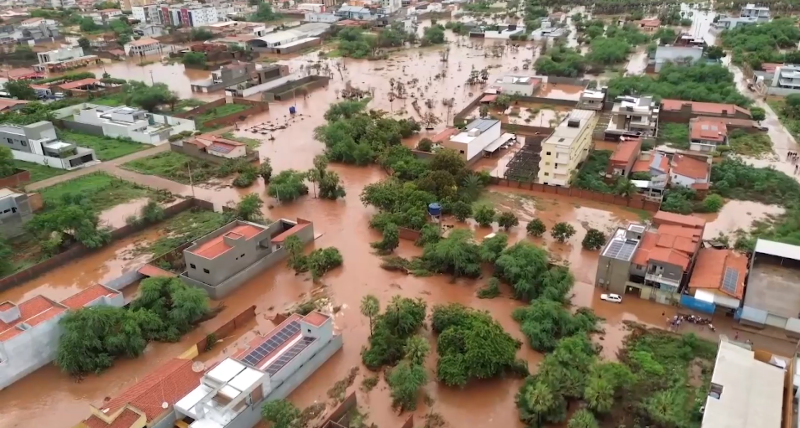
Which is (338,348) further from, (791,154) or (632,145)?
(791,154)

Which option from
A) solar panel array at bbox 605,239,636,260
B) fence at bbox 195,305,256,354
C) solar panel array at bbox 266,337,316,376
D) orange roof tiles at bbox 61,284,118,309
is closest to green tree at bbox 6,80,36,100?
orange roof tiles at bbox 61,284,118,309

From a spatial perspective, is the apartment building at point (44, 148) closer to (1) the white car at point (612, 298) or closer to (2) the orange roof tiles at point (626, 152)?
(1) the white car at point (612, 298)

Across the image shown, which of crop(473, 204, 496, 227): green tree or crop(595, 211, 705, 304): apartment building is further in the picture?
crop(473, 204, 496, 227): green tree

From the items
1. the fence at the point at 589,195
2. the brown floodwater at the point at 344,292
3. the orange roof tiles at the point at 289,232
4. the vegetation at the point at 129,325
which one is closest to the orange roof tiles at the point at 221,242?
the orange roof tiles at the point at 289,232

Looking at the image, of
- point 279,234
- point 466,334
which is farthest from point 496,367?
point 279,234

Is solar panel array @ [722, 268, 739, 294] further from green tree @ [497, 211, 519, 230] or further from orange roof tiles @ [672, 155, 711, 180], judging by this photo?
orange roof tiles @ [672, 155, 711, 180]

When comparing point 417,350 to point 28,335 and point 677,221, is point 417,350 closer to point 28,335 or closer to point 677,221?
point 28,335
